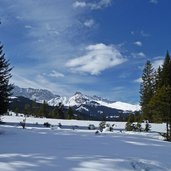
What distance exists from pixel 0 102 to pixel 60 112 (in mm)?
72012

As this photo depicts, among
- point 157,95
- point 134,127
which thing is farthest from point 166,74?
point 157,95

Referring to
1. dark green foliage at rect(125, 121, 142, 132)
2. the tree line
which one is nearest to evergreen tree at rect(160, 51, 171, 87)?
the tree line

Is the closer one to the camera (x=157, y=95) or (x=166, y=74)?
(x=157, y=95)

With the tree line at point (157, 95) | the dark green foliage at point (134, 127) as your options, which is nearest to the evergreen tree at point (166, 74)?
the tree line at point (157, 95)

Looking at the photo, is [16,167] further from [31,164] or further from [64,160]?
[64,160]

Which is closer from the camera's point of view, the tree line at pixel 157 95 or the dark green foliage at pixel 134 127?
the tree line at pixel 157 95

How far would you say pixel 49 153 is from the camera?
1434cm

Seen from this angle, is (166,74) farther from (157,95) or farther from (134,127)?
(157,95)

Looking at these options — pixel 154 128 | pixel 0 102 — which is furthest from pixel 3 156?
pixel 154 128

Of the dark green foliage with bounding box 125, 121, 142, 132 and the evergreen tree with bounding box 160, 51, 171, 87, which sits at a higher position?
the evergreen tree with bounding box 160, 51, 171, 87

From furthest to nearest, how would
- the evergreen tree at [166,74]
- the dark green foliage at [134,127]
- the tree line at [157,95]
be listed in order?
the evergreen tree at [166,74]
the dark green foliage at [134,127]
the tree line at [157,95]

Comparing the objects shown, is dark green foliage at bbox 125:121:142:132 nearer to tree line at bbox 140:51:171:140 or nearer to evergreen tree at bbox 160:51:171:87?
tree line at bbox 140:51:171:140

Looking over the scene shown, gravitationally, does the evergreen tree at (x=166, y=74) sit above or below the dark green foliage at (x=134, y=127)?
above

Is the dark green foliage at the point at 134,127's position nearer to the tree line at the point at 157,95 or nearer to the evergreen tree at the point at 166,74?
the tree line at the point at 157,95
